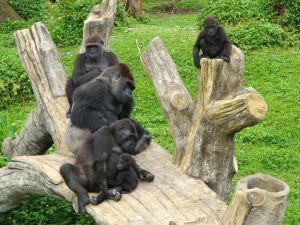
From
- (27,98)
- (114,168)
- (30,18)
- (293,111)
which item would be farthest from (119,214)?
(30,18)

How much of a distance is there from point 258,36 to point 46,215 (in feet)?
22.1

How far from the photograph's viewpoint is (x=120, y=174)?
17.2ft

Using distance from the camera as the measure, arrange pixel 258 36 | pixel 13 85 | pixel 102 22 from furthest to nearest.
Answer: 1. pixel 258 36
2. pixel 13 85
3. pixel 102 22

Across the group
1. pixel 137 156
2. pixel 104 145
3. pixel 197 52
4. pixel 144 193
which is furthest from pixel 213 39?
pixel 144 193

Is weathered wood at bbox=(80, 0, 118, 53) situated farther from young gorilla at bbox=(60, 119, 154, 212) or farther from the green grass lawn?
young gorilla at bbox=(60, 119, 154, 212)

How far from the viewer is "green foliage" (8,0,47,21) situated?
16234 mm

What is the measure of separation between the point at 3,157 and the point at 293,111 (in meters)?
4.53

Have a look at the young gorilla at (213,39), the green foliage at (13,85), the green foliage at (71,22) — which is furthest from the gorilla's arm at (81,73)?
the green foliage at (71,22)

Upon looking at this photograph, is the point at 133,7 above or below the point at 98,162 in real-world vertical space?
below

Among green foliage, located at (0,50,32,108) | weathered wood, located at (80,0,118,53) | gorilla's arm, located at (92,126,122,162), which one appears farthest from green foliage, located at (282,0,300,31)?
gorilla's arm, located at (92,126,122,162)

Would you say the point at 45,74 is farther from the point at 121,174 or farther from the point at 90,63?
the point at 121,174

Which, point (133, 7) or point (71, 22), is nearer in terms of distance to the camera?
point (71, 22)

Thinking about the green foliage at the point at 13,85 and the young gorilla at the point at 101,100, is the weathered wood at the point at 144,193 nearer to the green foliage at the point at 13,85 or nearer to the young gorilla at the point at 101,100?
the young gorilla at the point at 101,100

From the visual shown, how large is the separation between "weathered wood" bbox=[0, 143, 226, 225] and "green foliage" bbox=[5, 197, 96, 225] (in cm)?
→ 92
